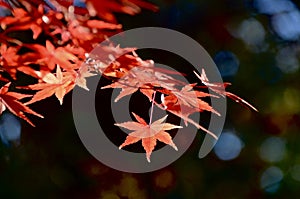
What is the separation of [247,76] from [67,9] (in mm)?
1383

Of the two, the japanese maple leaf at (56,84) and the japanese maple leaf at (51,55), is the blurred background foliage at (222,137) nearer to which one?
the japanese maple leaf at (56,84)

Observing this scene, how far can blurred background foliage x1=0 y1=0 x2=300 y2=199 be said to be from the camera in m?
1.82

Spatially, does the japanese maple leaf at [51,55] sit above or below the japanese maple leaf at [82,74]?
above

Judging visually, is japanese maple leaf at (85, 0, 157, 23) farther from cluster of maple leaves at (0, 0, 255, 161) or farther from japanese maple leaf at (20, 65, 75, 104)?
japanese maple leaf at (20, 65, 75, 104)

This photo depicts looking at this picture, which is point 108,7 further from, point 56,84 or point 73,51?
point 56,84

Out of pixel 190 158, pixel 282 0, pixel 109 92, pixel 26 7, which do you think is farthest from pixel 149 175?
pixel 26 7

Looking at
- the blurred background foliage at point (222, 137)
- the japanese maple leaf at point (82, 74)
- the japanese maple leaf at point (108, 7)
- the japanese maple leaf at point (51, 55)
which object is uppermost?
the japanese maple leaf at point (108, 7)

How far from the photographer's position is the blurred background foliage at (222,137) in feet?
5.96

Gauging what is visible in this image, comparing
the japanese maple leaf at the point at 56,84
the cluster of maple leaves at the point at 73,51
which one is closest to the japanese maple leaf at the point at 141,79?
the cluster of maple leaves at the point at 73,51

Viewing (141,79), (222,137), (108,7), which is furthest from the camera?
(222,137)

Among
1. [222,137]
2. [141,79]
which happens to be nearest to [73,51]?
[141,79]

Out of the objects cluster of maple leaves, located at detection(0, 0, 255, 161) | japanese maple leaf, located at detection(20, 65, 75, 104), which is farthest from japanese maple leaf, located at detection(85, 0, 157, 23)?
japanese maple leaf, located at detection(20, 65, 75, 104)

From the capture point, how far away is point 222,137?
6.44 ft

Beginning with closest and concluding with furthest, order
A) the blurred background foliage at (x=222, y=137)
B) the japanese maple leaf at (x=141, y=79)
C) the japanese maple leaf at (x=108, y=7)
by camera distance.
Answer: the japanese maple leaf at (x=108, y=7)
the japanese maple leaf at (x=141, y=79)
the blurred background foliage at (x=222, y=137)
